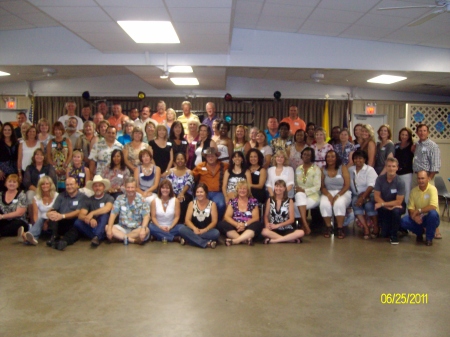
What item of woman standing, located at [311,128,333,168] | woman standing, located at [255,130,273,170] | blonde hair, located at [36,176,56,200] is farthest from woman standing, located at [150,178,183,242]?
Answer: woman standing, located at [311,128,333,168]

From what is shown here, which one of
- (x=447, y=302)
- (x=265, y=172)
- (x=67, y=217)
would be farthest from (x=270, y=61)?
(x=447, y=302)

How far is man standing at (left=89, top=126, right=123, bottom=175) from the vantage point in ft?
18.3

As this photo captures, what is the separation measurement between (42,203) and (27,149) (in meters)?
1.06

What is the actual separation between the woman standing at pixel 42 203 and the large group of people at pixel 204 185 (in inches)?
0.5

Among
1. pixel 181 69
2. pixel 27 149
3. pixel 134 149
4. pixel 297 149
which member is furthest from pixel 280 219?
pixel 181 69

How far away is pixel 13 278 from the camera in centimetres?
362

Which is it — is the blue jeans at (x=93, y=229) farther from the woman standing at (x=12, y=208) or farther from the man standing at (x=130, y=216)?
the woman standing at (x=12, y=208)

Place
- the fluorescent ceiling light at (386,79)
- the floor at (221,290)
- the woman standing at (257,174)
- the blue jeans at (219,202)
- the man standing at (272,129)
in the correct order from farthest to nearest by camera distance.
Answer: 1. the fluorescent ceiling light at (386,79)
2. the man standing at (272,129)
3. the woman standing at (257,174)
4. the blue jeans at (219,202)
5. the floor at (221,290)

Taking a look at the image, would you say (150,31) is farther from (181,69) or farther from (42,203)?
(42,203)

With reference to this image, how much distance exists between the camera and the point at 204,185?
489 centimetres

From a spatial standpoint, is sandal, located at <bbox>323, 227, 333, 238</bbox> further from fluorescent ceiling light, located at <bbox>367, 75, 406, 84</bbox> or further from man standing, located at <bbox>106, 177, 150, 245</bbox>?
fluorescent ceiling light, located at <bbox>367, 75, 406, 84</bbox>

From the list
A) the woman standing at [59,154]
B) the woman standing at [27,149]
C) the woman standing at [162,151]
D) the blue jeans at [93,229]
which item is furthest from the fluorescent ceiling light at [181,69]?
the blue jeans at [93,229]

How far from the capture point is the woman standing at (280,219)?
4980 millimetres
